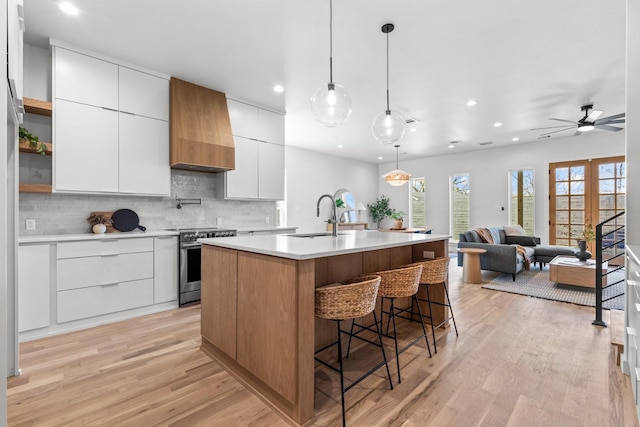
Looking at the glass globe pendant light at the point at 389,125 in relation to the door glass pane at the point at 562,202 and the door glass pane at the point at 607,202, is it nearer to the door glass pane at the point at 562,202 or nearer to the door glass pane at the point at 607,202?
the door glass pane at the point at 562,202

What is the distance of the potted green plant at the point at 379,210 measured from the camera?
9502 mm

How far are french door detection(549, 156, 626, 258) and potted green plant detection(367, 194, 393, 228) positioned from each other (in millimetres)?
4112

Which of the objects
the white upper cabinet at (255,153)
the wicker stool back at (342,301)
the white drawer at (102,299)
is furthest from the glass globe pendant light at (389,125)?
the white drawer at (102,299)

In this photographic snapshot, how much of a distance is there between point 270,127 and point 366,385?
3.88 m

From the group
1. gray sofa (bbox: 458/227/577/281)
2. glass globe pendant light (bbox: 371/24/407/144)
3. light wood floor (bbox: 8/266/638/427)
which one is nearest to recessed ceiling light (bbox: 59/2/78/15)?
glass globe pendant light (bbox: 371/24/407/144)

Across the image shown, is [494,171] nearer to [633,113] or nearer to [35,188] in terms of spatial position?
[633,113]

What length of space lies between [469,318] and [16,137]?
164 inches

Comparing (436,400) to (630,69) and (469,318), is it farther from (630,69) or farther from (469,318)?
(630,69)

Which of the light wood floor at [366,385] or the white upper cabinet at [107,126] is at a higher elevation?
the white upper cabinet at [107,126]

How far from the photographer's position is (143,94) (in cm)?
344

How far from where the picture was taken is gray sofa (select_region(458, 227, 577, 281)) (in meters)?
4.80

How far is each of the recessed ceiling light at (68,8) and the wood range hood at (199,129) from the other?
1.16 m

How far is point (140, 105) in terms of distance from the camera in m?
3.42

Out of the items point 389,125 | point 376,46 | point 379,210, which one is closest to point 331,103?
point 389,125
